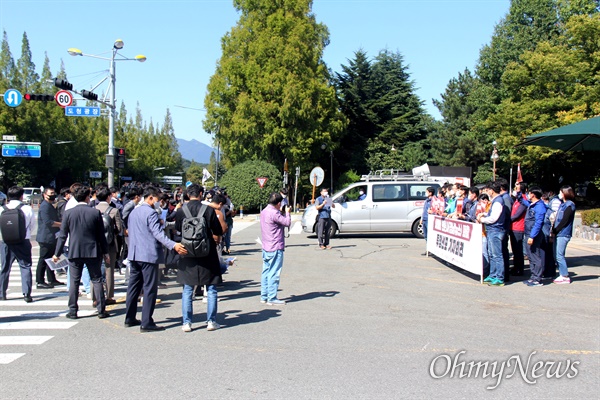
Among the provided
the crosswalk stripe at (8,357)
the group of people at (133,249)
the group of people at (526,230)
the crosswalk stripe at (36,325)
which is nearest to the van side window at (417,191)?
the group of people at (526,230)

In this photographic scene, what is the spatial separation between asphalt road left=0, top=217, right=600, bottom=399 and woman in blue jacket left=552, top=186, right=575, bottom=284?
43cm

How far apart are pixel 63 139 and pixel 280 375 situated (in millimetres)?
63810

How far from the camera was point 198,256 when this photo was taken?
6434 mm

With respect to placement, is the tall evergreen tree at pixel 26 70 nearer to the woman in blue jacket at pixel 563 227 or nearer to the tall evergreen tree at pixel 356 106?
the tall evergreen tree at pixel 356 106

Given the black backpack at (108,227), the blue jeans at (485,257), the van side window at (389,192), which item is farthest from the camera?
the van side window at (389,192)

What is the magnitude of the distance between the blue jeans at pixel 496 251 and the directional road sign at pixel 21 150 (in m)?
38.4

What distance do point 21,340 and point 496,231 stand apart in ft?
26.3

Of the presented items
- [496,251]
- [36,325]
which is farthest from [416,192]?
[36,325]

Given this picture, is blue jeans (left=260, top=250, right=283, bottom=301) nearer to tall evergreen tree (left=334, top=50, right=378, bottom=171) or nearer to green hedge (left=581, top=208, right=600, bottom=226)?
green hedge (left=581, top=208, right=600, bottom=226)

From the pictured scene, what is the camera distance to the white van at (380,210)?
62.2 ft

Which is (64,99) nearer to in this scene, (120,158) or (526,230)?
(120,158)

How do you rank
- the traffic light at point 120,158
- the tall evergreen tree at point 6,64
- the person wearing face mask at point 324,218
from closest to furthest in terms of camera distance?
1. the person wearing face mask at point 324,218
2. the traffic light at point 120,158
3. the tall evergreen tree at point 6,64

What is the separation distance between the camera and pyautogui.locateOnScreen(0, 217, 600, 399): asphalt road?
16.0 ft

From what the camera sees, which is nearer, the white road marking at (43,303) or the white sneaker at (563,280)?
the white road marking at (43,303)
